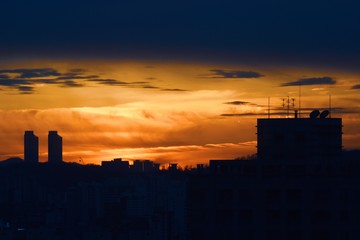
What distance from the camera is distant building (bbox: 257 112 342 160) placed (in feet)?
237

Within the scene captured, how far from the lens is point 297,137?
240 ft

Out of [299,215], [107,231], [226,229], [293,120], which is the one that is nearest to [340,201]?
[299,215]

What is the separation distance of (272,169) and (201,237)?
5.90 metres

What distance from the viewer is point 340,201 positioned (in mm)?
60062

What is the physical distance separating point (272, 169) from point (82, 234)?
125506mm

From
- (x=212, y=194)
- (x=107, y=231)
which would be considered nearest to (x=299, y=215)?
(x=212, y=194)

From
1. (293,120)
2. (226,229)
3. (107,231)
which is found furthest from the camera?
(107,231)

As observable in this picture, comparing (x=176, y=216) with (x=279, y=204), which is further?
(x=176, y=216)

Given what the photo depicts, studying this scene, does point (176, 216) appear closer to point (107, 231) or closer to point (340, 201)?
point (107, 231)

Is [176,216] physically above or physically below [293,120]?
below

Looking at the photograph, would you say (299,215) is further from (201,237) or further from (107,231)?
(107,231)

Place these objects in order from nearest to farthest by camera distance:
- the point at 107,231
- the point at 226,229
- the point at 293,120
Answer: the point at 226,229, the point at 293,120, the point at 107,231

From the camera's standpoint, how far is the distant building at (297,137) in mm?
72125

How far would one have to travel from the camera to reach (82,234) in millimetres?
182875
